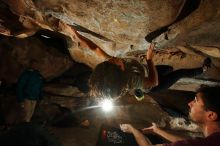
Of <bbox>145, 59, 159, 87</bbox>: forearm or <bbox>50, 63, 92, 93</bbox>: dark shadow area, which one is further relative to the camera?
<bbox>50, 63, 92, 93</bbox>: dark shadow area

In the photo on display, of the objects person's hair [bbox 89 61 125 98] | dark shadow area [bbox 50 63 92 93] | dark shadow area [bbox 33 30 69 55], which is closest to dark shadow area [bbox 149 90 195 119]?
dark shadow area [bbox 50 63 92 93]

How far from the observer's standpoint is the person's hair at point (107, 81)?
398cm

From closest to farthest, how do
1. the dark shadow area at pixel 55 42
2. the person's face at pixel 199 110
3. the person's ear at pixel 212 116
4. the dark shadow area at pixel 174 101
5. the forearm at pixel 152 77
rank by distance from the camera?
the person's ear at pixel 212 116, the person's face at pixel 199 110, the forearm at pixel 152 77, the dark shadow area at pixel 55 42, the dark shadow area at pixel 174 101

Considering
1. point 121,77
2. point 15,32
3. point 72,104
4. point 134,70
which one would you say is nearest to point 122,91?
point 121,77

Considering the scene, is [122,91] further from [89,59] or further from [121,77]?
[89,59]

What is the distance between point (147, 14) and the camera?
10.0 feet

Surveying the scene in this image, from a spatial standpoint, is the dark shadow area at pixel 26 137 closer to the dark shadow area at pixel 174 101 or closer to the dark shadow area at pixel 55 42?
the dark shadow area at pixel 55 42

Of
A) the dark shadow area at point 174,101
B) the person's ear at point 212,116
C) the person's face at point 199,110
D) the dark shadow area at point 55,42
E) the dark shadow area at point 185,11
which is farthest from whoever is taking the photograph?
the dark shadow area at point 174,101

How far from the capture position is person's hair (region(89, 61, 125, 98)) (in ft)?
13.1

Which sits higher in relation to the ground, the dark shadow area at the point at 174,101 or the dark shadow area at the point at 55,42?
the dark shadow area at the point at 55,42

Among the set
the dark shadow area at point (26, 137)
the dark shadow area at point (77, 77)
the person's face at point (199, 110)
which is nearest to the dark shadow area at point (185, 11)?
the person's face at point (199, 110)

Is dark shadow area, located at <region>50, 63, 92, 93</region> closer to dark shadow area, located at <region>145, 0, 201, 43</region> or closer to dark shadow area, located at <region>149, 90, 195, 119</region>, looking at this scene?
dark shadow area, located at <region>149, 90, 195, 119</region>

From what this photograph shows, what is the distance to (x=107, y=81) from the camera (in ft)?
13.1

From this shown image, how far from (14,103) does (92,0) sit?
567cm
